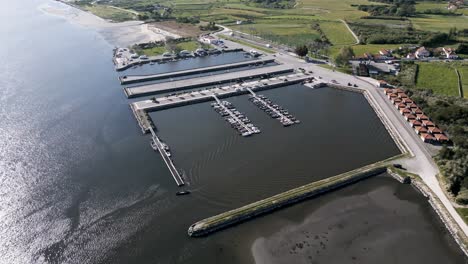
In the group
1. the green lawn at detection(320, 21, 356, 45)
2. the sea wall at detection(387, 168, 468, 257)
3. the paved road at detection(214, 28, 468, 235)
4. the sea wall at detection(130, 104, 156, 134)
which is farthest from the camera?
the green lawn at detection(320, 21, 356, 45)

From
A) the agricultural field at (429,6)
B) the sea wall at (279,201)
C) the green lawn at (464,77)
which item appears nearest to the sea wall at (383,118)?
the sea wall at (279,201)

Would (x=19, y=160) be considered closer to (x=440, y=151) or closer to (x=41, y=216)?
(x=41, y=216)

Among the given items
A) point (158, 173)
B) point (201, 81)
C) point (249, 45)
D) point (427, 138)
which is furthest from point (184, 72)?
point (427, 138)

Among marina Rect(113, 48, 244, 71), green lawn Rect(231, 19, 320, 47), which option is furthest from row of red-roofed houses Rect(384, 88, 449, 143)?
marina Rect(113, 48, 244, 71)

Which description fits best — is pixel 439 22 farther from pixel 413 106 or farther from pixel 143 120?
pixel 143 120

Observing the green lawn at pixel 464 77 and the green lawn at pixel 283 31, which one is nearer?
the green lawn at pixel 464 77

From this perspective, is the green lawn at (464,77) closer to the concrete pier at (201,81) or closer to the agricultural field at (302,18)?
the agricultural field at (302,18)

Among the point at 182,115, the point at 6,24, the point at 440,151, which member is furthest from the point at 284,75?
the point at 6,24

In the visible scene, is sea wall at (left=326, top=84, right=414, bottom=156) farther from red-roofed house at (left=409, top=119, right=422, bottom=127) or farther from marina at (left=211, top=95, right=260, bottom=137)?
marina at (left=211, top=95, right=260, bottom=137)
